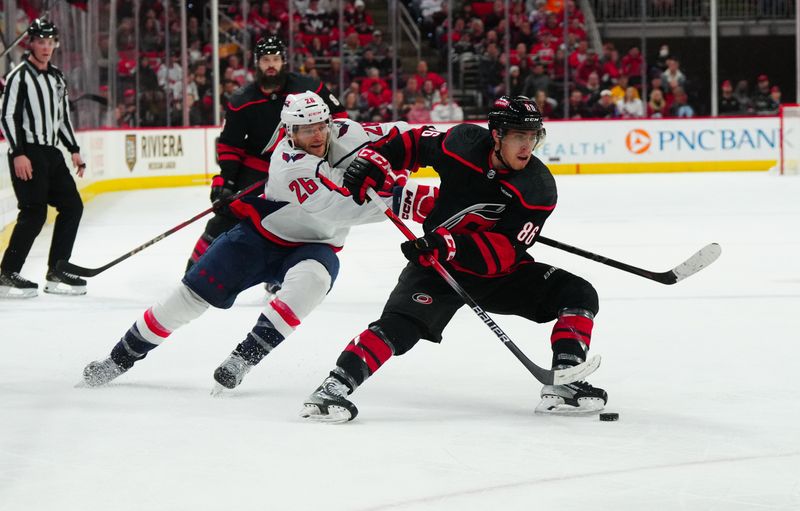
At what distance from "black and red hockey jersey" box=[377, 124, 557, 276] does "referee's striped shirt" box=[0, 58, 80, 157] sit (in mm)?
2844

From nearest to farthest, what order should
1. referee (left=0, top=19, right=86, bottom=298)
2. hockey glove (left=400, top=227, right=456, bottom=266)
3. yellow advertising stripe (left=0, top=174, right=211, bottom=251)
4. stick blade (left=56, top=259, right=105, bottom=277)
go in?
hockey glove (left=400, top=227, right=456, bottom=266), stick blade (left=56, top=259, right=105, bottom=277), referee (left=0, top=19, right=86, bottom=298), yellow advertising stripe (left=0, top=174, right=211, bottom=251)

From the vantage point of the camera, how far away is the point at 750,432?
2914mm

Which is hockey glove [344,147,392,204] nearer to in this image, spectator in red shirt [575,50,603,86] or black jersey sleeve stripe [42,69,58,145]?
black jersey sleeve stripe [42,69,58,145]

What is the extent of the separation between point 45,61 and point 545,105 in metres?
9.30

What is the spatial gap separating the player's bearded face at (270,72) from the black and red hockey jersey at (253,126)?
0.04 meters

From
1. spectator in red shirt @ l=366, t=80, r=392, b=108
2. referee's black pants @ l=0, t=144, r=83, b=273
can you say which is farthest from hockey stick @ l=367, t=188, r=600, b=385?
spectator in red shirt @ l=366, t=80, r=392, b=108

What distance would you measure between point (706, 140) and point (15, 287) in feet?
32.8

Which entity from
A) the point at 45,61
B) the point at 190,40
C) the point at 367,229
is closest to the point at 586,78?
the point at 190,40

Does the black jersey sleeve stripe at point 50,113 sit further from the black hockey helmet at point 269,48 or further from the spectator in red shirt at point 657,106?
the spectator in red shirt at point 657,106

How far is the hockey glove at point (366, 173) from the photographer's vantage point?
3.20 meters

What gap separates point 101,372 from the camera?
3545mm

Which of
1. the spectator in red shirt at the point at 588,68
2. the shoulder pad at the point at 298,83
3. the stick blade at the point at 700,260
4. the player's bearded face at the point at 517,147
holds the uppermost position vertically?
the spectator in red shirt at the point at 588,68

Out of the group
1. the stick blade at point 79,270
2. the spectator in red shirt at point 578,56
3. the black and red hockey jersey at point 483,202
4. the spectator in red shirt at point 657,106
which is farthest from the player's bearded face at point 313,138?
the spectator in red shirt at point 578,56

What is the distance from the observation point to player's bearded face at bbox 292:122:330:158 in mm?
3496
